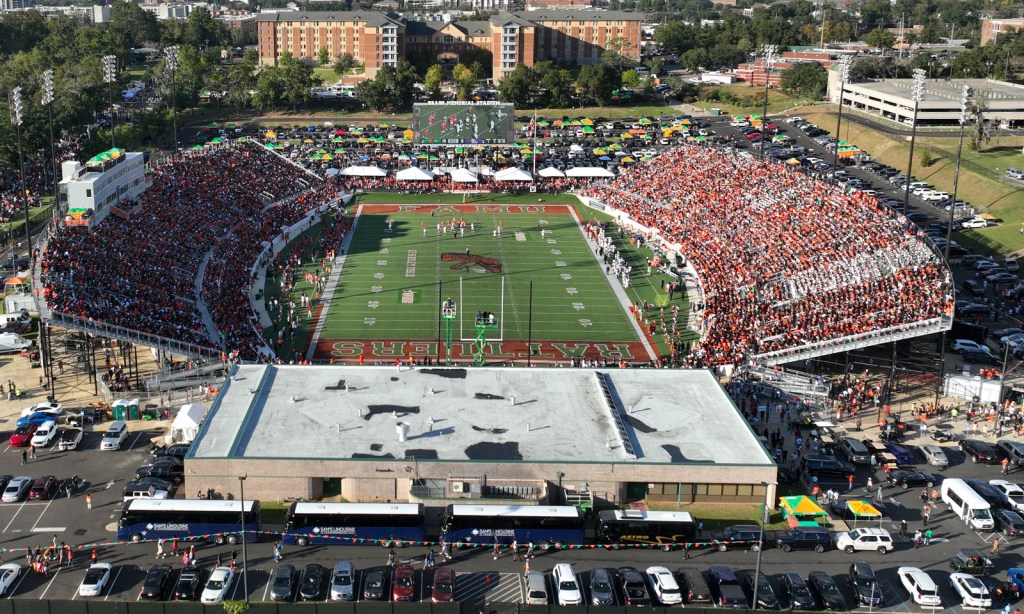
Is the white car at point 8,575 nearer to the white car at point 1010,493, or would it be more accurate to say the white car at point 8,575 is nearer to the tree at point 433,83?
the white car at point 1010,493

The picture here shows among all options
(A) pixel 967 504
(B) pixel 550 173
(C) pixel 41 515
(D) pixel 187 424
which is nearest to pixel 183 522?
(C) pixel 41 515

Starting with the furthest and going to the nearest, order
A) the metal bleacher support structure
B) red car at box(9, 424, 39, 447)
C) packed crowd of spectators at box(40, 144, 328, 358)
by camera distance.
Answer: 1. packed crowd of spectators at box(40, 144, 328, 358)
2. the metal bleacher support structure
3. red car at box(9, 424, 39, 447)

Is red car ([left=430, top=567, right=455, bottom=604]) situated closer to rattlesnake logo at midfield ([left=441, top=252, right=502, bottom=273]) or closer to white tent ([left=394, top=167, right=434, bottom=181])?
rattlesnake logo at midfield ([left=441, top=252, right=502, bottom=273])

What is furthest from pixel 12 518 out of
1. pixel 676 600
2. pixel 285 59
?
pixel 285 59

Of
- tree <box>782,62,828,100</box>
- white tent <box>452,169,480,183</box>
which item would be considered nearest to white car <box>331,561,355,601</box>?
white tent <box>452,169,480,183</box>

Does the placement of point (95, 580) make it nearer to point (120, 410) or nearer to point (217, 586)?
point (217, 586)

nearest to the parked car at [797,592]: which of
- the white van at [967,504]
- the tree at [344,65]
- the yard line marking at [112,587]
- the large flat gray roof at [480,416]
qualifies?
the large flat gray roof at [480,416]
